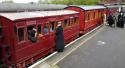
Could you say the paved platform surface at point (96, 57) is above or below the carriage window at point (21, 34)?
below

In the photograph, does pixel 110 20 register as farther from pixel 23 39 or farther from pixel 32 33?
pixel 23 39

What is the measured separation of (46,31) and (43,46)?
857 millimetres

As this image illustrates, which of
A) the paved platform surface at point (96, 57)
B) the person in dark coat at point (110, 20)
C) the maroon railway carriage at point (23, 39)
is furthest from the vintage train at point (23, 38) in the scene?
the person in dark coat at point (110, 20)

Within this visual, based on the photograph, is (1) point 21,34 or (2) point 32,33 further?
(2) point 32,33

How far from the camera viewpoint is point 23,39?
1072 centimetres

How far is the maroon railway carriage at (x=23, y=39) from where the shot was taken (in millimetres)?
9945

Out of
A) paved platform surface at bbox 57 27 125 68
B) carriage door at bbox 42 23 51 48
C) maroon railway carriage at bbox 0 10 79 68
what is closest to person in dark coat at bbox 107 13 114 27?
paved platform surface at bbox 57 27 125 68

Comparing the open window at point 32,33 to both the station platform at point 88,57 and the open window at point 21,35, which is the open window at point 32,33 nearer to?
the open window at point 21,35

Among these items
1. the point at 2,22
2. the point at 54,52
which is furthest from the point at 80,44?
the point at 2,22

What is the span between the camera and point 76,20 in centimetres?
2036

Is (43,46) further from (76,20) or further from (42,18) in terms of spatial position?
(76,20)

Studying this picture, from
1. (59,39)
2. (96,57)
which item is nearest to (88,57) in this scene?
(96,57)

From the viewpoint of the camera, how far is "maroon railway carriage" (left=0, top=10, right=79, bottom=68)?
32.6ft

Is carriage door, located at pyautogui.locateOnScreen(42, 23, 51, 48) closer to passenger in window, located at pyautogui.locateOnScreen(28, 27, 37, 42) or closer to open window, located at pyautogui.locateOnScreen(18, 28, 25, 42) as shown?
passenger in window, located at pyautogui.locateOnScreen(28, 27, 37, 42)
